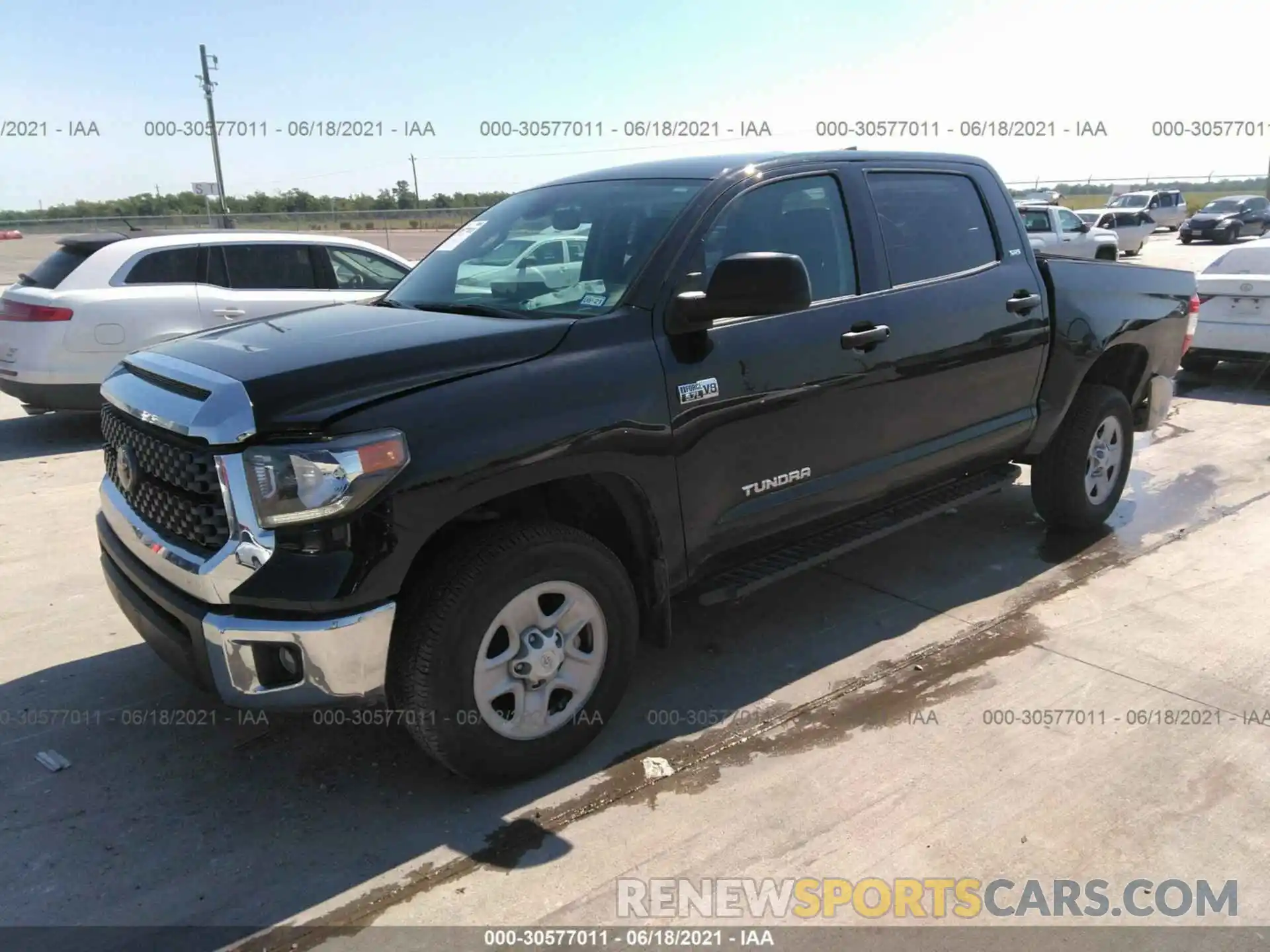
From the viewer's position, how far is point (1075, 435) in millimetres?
5082

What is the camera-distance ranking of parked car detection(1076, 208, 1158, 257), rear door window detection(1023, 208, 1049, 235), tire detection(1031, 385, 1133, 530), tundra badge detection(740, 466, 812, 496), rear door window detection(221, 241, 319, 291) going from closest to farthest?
1. tundra badge detection(740, 466, 812, 496)
2. tire detection(1031, 385, 1133, 530)
3. rear door window detection(221, 241, 319, 291)
4. rear door window detection(1023, 208, 1049, 235)
5. parked car detection(1076, 208, 1158, 257)

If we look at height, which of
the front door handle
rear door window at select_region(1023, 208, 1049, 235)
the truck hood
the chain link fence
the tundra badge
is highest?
the chain link fence

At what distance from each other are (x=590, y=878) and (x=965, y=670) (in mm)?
1933

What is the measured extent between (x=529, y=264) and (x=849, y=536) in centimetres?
176

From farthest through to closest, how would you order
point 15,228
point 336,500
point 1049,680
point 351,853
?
point 15,228 → point 1049,680 → point 351,853 → point 336,500

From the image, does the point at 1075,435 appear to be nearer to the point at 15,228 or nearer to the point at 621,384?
the point at 621,384

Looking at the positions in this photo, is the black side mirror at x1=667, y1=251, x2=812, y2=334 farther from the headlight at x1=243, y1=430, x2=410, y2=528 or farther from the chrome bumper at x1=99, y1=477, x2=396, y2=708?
the chrome bumper at x1=99, y1=477, x2=396, y2=708

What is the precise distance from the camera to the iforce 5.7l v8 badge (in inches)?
128

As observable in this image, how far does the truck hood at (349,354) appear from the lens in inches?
104

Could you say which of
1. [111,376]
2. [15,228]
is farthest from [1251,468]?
[15,228]

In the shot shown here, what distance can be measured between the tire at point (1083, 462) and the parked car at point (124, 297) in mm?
5171

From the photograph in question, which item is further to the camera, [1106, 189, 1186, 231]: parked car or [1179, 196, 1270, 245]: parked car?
[1106, 189, 1186, 231]: parked car

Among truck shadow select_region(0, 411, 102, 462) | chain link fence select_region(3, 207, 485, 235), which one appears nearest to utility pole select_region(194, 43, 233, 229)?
chain link fence select_region(3, 207, 485, 235)

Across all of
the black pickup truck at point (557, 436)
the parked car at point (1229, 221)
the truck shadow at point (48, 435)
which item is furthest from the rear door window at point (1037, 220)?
the truck shadow at point (48, 435)
